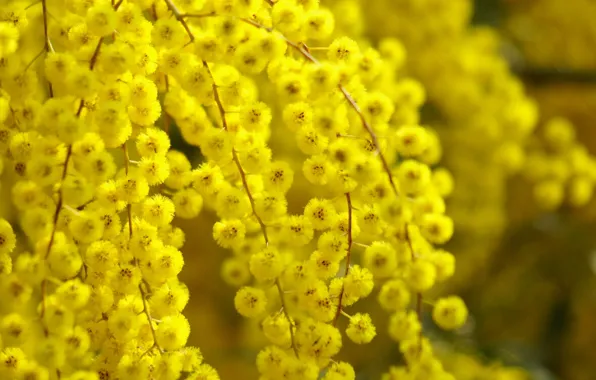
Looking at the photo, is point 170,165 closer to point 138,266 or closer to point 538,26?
point 138,266

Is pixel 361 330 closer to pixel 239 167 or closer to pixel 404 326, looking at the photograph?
pixel 404 326

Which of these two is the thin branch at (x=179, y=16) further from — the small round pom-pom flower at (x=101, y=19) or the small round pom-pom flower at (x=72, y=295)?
the small round pom-pom flower at (x=72, y=295)

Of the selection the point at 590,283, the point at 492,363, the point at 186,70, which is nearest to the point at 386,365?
the point at 492,363

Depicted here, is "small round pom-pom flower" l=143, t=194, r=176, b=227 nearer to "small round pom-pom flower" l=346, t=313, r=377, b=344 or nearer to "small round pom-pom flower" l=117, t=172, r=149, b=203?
"small round pom-pom flower" l=117, t=172, r=149, b=203

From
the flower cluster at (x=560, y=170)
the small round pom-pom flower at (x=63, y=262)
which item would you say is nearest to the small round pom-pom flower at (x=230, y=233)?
the small round pom-pom flower at (x=63, y=262)

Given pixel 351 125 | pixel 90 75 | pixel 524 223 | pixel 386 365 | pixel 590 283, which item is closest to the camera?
pixel 90 75

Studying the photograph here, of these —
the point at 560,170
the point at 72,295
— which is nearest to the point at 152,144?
the point at 72,295
